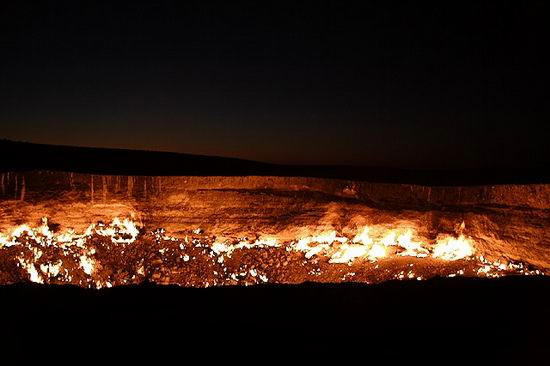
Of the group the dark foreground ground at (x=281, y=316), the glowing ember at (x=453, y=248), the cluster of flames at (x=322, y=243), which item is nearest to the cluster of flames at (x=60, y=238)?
the cluster of flames at (x=322, y=243)

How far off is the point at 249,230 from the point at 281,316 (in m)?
6.58

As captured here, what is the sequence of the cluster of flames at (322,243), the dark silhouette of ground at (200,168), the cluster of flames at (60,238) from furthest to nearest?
the dark silhouette of ground at (200,168)
the cluster of flames at (322,243)
the cluster of flames at (60,238)

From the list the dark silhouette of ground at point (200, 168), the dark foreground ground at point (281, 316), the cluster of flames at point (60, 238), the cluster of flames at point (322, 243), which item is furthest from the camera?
the dark silhouette of ground at point (200, 168)

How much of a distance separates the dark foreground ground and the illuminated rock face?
5460mm

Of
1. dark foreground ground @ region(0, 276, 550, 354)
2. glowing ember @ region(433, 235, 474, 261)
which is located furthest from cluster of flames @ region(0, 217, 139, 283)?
glowing ember @ region(433, 235, 474, 261)

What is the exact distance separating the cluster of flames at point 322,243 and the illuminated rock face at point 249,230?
2 centimetres

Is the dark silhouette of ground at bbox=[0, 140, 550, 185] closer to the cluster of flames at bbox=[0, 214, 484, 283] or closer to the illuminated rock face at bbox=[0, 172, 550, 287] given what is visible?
the illuminated rock face at bbox=[0, 172, 550, 287]

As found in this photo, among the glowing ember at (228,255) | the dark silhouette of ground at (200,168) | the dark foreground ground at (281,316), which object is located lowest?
the glowing ember at (228,255)

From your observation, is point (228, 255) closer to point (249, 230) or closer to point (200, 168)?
point (249, 230)

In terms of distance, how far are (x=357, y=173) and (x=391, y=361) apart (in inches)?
325

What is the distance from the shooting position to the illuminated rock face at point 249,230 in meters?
8.91

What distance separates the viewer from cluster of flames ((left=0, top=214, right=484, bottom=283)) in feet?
30.1

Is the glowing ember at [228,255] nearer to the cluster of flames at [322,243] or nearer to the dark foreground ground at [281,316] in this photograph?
the cluster of flames at [322,243]

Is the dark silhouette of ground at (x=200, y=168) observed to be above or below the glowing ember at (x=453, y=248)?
above
